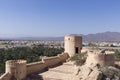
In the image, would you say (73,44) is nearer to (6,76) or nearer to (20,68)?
(20,68)

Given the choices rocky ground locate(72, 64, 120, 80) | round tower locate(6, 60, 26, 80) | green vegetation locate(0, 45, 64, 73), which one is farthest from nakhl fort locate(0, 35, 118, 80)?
green vegetation locate(0, 45, 64, 73)

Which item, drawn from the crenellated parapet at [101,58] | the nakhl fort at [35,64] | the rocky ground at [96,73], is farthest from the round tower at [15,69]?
the crenellated parapet at [101,58]

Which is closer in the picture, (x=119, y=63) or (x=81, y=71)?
(x=81, y=71)

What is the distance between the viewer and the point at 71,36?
25.1 meters

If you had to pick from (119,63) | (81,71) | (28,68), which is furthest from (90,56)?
(28,68)

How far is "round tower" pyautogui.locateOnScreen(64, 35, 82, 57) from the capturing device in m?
25.1

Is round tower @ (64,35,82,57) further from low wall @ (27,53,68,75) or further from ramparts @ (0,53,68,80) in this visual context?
ramparts @ (0,53,68,80)

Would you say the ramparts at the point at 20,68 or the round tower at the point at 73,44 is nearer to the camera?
the ramparts at the point at 20,68

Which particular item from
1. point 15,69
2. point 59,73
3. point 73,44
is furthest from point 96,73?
point 73,44

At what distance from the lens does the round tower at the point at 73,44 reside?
25.1 m

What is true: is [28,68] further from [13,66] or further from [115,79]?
[115,79]

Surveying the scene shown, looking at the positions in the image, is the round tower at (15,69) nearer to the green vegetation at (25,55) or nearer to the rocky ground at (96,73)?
the rocky ground at (96,73)

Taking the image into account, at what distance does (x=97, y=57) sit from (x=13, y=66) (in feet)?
22.6

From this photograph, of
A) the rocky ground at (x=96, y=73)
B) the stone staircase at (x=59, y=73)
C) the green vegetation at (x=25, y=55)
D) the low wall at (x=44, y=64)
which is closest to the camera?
the rocky ground at (x=96, y=73)
